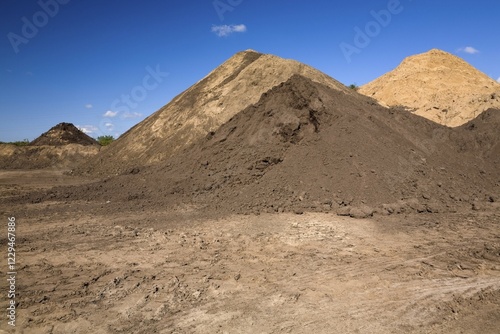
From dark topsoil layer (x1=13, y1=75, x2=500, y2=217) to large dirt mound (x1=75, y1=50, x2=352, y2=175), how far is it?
2597 millimetres

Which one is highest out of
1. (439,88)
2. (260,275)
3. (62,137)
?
(62,137)

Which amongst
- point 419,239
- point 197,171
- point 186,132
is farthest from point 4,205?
point 419,239

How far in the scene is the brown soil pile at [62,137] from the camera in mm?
23594

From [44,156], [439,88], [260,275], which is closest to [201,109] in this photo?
[44,156]

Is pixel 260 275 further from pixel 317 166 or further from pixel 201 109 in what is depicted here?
pixel 201 109

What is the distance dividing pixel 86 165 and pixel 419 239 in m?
15.7

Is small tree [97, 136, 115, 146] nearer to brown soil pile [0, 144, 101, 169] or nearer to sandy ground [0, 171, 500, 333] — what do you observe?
brown soil pile [0, 144, 101, 169]

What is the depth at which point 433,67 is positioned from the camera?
30.9 meters

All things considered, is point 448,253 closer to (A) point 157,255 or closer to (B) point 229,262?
(B) point 229,262

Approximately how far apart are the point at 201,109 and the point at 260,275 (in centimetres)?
1235

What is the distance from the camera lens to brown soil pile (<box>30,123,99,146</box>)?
23.6 metres

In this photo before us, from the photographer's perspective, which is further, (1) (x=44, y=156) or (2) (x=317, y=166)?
(1) (x=44, y=156)

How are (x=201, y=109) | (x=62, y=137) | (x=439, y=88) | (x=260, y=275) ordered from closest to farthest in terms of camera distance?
(x=260, y=275), (x=201, y=109), (x=62, y=137), (x=439, y=88)

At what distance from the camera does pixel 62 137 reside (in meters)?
24.1
